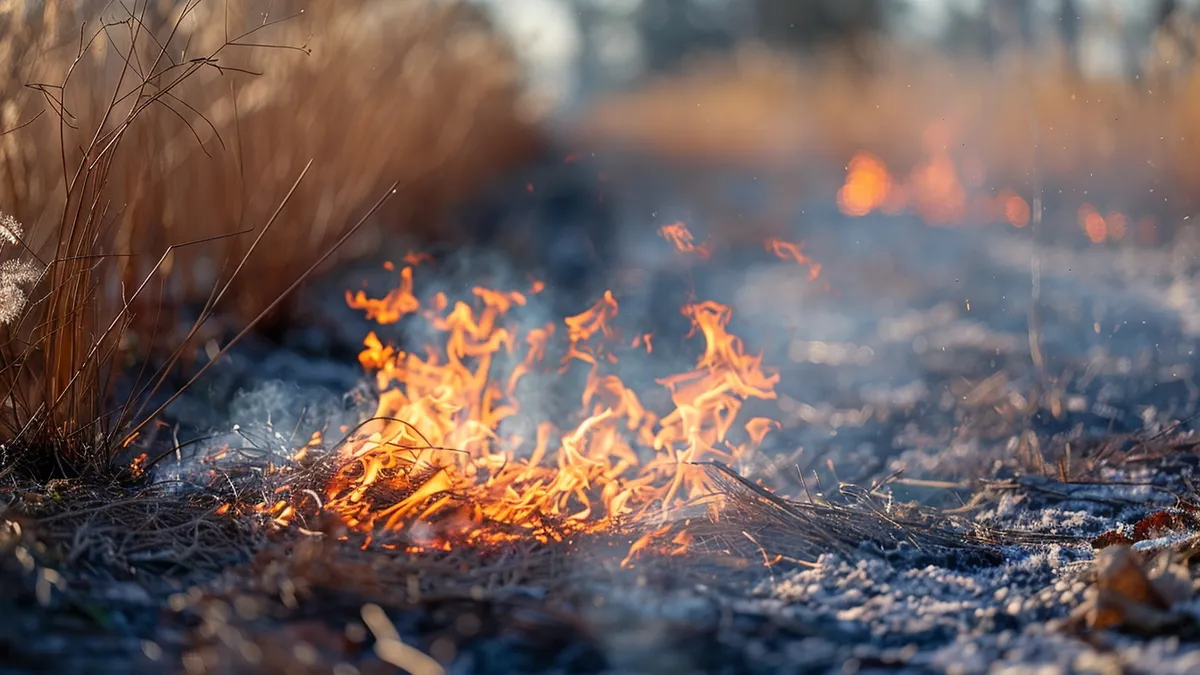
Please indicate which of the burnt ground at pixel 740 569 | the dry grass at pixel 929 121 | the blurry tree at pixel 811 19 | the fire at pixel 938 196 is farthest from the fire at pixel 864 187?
the blurry tree at pixel 811 19

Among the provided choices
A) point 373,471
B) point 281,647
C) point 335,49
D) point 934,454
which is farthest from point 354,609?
point 335,49

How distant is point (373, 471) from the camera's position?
101 inches

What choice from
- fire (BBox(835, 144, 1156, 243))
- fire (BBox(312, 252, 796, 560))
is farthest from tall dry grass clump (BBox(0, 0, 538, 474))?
fire (BBox(835, 144, 1156, 243))

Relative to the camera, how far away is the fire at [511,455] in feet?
8.15

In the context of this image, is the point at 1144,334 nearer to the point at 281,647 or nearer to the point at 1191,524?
the point at 1191,524

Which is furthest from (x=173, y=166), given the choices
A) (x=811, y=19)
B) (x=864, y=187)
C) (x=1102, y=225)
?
(x=811, y=19)

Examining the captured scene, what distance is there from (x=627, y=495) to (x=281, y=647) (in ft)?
3.90

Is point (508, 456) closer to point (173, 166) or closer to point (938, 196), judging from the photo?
point (173, 166)

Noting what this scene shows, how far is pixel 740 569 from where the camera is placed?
2338mm

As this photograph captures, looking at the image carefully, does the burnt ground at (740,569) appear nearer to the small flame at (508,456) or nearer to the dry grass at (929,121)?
the small flame at (508,456)

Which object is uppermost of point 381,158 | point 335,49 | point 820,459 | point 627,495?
point 335,49

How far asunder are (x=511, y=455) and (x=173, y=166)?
187 centimetres

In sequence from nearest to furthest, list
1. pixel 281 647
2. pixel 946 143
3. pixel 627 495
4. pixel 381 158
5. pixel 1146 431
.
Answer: pixel 281 647 < pixel 627 495 < pixel 1146 431 < pixel 381 158 < pixel 946 143

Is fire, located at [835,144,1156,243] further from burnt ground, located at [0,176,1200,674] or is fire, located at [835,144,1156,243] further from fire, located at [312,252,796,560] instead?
fire, located at [312,252,796,560]
